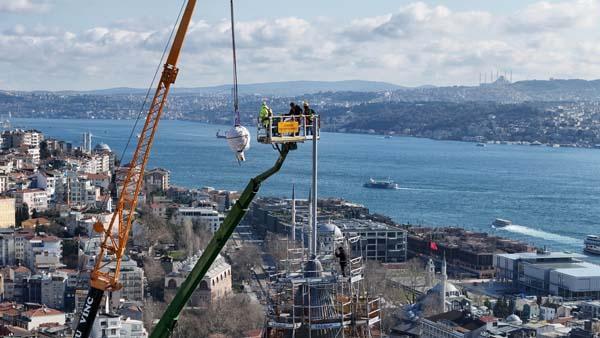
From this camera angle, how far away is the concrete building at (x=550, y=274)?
82.1 feet

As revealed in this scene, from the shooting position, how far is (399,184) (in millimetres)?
52094

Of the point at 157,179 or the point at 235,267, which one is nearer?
the point at 235,267

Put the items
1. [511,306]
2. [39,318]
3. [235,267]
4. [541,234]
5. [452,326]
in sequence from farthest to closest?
[541,234] < [235,267] < [511,306] < [452,326] < [39,318]

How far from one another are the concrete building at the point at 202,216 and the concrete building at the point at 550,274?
24.4 ft

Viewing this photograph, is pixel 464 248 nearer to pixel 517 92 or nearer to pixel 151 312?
pixel 151 312

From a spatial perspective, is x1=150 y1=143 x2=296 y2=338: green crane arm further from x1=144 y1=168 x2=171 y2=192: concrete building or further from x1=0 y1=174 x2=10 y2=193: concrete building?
x1=144 y1=168 x2=171 y2=192: concrete building

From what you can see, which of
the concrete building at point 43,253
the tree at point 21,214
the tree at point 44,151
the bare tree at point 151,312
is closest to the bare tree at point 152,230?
the concrete building at point 43,253

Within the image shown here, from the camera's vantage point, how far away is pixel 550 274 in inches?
1008

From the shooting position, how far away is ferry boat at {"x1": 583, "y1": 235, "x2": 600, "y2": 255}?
31.8m

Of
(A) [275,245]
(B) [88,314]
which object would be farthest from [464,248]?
(B) [88,314]

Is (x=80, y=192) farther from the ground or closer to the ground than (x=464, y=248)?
farther from the ground

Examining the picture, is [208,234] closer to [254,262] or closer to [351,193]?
[254,262]

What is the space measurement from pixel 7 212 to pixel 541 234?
16.1 m

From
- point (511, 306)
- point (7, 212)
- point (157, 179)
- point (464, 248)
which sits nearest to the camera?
point (511, 306)
